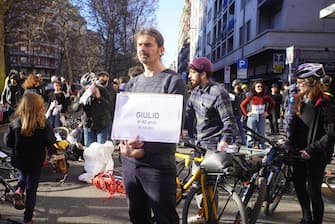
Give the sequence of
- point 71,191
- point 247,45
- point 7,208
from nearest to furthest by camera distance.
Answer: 1. point 7,208
2. point 71,191
3. point 247,45

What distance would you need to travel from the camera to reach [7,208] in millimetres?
4586

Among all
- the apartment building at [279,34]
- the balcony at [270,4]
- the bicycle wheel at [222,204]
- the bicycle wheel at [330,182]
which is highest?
the balcony at [270,4]

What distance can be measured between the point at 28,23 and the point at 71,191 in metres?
16.8

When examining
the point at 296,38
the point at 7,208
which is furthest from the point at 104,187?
the point at 296,38

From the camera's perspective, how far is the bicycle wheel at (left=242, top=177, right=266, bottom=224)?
366cm

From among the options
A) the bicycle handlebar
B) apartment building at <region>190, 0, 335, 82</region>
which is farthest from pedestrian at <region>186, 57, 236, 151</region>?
apartment building at <region>190, 0, 335, 82</region>

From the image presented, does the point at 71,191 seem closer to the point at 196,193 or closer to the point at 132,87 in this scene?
the point at 196,193

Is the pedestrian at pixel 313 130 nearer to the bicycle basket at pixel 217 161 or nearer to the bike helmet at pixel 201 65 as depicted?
the bicycle basket at pixel 217 161

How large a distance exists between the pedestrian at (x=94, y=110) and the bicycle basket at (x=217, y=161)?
3472 millimetres

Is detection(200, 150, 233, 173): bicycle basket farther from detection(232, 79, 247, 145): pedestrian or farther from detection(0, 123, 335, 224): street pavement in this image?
detection(232, 79, 247, 145): pedestrian

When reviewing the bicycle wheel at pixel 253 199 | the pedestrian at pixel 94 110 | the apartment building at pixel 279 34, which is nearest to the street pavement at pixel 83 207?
the bicycle wheel at pixel 253 199

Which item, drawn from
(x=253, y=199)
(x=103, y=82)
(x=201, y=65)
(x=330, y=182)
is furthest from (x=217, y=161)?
(x=103, y=82)

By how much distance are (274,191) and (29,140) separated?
9.73ft

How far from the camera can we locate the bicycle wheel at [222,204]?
3.42 m
